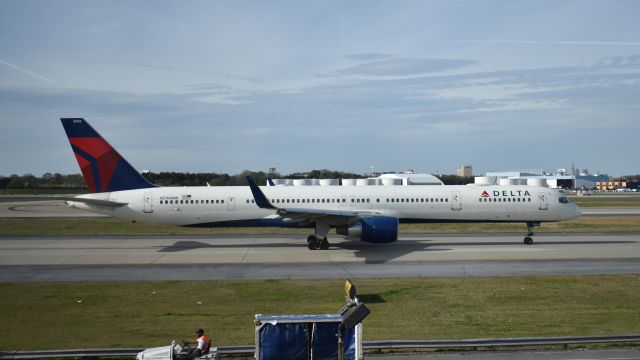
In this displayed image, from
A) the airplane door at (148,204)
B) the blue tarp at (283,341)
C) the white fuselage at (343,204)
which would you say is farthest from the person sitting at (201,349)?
the airplane door at (148,204)

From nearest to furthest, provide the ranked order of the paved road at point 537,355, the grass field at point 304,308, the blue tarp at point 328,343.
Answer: the blue tarp at point 328,343
the paved road at point 537,355
the grass field at point 304,308

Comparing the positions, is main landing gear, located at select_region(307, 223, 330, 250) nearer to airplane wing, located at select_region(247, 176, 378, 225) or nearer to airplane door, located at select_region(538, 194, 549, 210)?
airplane wing, located at select_region(247, 176, 378, 225)

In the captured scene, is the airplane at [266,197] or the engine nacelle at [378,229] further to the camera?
the airplane at [266,197]

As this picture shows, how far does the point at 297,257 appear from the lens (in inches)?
1062

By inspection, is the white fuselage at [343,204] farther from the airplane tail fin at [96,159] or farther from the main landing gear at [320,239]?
the main landing gear at [320,239]

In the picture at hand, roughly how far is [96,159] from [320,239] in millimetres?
13428

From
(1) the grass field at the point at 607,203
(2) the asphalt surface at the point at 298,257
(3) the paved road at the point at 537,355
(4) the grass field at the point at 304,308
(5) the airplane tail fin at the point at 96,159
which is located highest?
(5) the airplane tail fin at the point at 96,159

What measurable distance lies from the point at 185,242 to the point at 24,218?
25.0 meters

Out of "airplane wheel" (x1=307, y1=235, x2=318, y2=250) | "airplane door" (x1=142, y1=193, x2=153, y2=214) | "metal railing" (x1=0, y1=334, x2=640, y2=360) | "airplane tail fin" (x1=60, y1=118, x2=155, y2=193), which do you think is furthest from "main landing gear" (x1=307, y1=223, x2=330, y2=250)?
"metal railing" (x1=0, y1=334, x2=640, y2=360)

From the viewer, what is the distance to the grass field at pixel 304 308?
14.3 metres

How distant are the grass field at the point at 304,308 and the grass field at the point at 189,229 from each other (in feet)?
58.7

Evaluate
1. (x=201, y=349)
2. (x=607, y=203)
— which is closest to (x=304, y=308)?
(x=201, y=349)

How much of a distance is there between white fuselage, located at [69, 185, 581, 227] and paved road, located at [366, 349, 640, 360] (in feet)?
61.3

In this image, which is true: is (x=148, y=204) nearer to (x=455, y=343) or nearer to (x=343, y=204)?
(x=343, y=204)
